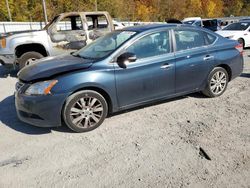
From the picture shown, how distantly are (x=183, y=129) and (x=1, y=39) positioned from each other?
6194mm

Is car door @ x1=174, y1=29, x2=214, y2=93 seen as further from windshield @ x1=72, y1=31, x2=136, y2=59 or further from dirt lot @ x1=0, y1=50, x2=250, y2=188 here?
windshield @ x1=72, y1=31, x2=136, y2=59

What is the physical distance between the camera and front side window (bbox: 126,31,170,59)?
14.1 feet

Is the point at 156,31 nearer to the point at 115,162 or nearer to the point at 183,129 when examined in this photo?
the point at 183,129

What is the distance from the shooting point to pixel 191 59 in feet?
15.7

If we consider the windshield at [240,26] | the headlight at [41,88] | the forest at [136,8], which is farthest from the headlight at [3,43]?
the forest at [136,8]

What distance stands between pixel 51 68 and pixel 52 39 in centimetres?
410

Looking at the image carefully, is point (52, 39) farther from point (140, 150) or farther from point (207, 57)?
point (140, 150)

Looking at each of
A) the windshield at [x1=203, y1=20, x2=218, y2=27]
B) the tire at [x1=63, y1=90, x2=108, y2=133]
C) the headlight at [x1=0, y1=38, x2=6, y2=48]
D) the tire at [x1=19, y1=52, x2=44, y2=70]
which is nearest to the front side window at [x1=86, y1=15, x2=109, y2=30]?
the tire at [x1=19, y1=52, x2=44, y2=70]

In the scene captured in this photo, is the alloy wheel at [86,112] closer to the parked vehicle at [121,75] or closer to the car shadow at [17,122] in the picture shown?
the parked vehicle at [121,75]

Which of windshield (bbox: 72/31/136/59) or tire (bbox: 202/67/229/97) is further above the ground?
windshield (bbox: 72/31/136/59)

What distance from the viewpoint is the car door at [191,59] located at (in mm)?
4688

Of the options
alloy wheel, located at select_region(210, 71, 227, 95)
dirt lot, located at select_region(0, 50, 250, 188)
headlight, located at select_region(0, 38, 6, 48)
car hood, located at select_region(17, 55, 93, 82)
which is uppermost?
headlight, located at select_region(0, 38, 6, 48)

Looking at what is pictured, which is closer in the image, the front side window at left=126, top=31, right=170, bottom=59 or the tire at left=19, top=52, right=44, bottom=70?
the front side window at left=126, top=31, right=170, bottom=59

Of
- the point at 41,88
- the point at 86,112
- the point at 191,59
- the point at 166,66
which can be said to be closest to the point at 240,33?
the point at 191,59
